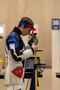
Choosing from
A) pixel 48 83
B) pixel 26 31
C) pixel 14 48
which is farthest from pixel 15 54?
pixel 48 83

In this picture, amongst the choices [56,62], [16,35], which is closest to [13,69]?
[16,35]

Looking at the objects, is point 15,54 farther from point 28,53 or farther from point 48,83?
point 48,83

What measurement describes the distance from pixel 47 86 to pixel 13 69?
1592 mm

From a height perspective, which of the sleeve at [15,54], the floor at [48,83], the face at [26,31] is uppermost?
the face at [26,31]

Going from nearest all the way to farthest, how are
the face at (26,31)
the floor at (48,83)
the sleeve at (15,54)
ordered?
the sleeve at (15,54) < the face at (26,31) < the floor at (48,83)

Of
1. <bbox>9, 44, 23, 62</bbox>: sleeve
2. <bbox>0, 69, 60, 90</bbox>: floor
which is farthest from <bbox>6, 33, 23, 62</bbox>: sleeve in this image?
<bbox>0, 69, 60, 90</bbox>: floor

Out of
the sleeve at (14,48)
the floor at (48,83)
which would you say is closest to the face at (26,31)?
the sleeve at (14,48)

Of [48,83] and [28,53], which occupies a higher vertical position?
[28,53]

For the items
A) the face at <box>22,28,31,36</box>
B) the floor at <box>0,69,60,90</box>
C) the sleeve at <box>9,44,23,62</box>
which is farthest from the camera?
the floor at <box>0,69,60,90</box>

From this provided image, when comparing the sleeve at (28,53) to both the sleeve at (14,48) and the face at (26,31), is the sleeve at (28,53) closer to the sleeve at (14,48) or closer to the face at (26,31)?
the sleeve at (14,48)

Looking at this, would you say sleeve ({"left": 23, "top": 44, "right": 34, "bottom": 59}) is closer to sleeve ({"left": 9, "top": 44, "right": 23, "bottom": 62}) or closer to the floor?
sleeve ({"left": 9, "top": 44, "right": 23, "bottom": 62})

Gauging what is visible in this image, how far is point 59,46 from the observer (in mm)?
4352

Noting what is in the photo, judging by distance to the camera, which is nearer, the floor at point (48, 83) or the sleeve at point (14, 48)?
the sleeve at point (14, 48)

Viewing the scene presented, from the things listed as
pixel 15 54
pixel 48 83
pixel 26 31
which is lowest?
pixel 48 83
